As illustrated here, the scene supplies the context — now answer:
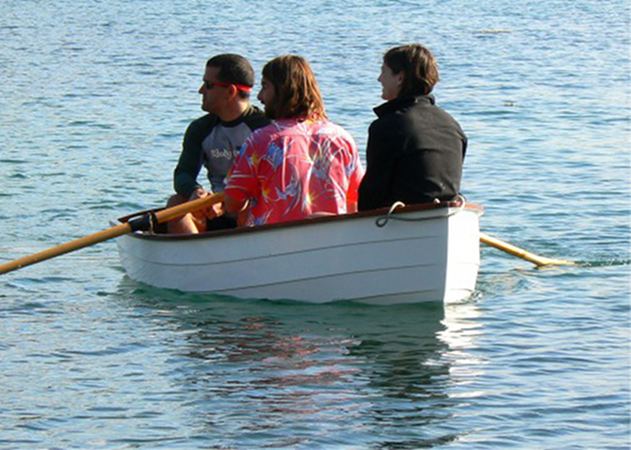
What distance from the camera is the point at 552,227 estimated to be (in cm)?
1232

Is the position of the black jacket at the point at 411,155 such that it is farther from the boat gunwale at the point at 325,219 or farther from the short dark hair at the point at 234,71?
the short dark hair at the point at 234,71

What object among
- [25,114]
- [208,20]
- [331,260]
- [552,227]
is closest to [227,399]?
[331,260]

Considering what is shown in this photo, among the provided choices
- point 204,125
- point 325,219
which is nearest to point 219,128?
point 204,125

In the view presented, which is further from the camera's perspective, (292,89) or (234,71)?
(234,71)

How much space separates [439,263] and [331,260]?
0.62m

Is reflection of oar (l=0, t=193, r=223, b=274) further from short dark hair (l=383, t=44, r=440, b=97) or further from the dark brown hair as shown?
short dark hair (l=383, t=44, r=440, b=97)

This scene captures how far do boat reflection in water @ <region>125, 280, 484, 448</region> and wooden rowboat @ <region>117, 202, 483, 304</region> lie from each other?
0.12 metres

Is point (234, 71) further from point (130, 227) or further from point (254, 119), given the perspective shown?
point (130, 227)

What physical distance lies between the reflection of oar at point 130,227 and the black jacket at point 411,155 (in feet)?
3.30

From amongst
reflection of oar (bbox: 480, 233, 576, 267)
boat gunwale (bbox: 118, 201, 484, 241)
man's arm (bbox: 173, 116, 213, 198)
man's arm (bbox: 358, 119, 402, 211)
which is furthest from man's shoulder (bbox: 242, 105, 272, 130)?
reflection of oar (bbox: 480, 233, 576, 267)

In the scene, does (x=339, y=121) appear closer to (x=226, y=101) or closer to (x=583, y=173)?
(x=583, y=173)

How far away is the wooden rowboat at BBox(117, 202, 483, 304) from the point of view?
8859mm

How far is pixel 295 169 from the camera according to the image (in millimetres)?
9086

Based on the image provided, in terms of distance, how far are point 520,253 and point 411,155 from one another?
2.12 metres
